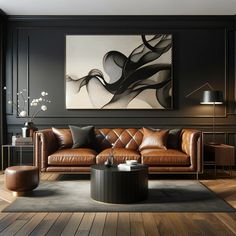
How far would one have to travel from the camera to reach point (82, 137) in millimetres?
4633

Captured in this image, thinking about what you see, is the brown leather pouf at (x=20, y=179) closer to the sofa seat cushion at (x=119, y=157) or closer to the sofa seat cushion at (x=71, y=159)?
the sofa seat cushion at (x=71, y=159)

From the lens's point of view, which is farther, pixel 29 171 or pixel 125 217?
pixel 29 171

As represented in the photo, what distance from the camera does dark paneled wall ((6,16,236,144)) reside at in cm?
521

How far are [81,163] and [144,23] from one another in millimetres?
2533

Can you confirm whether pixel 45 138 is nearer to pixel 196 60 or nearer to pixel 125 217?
pixel 125 217

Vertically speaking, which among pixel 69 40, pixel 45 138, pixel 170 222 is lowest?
pixel 170 222

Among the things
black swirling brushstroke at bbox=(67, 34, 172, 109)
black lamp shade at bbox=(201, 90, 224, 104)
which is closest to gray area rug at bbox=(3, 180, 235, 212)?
black lamp shade at bbox=(201, 90, 224, 104)

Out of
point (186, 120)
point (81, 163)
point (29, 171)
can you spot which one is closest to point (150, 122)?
point (186, 120)

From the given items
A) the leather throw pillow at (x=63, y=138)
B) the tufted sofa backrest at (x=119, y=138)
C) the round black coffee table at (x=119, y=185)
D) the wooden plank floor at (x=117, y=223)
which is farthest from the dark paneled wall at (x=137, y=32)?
the wooden plank floor at (x=117, y=223)

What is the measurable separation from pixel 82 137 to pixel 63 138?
287 millimetres

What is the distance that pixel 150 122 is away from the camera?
5.22 metres

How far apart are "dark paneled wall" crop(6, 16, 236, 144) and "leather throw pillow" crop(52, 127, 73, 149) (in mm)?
500

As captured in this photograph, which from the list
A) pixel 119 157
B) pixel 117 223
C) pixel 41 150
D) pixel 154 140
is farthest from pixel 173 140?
pixel 117 223

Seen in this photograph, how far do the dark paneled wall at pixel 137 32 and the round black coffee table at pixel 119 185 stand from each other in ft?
6.83
